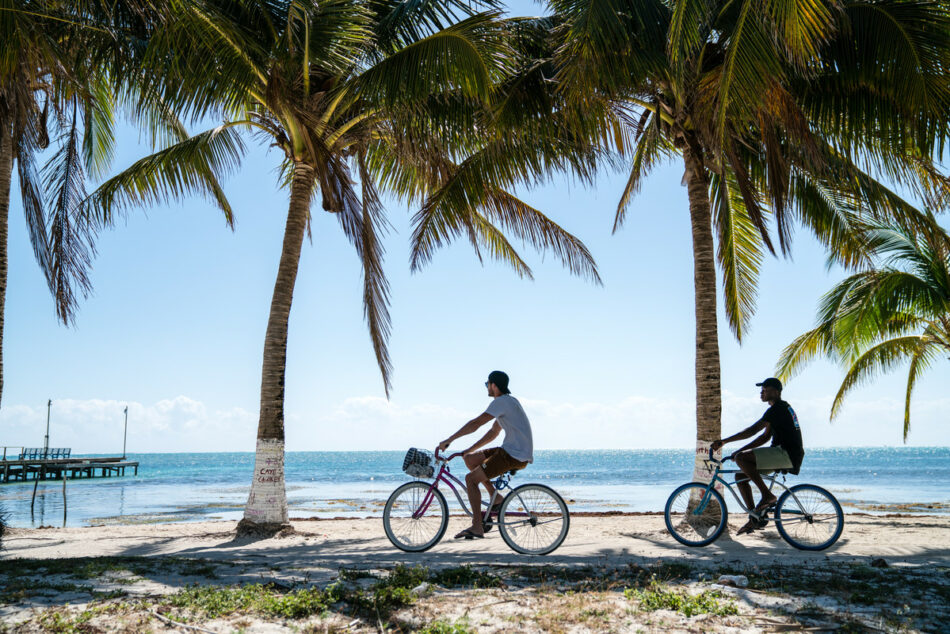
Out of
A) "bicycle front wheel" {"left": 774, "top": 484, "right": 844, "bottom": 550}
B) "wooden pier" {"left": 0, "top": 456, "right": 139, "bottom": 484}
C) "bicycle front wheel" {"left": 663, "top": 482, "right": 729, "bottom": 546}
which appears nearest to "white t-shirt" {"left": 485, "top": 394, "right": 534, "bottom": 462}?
"bicycle front wheel" {"left": 663, "top": 482, "right": 729, "bottom": 546}

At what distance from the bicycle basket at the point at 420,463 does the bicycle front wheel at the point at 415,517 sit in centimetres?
12

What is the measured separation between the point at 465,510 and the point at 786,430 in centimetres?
346

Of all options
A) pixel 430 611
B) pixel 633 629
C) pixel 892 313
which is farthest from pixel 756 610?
pixel 892 313

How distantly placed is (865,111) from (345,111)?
7.02 meters

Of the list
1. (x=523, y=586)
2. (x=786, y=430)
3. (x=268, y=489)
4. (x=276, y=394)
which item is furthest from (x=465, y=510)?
(x=276, y=394)

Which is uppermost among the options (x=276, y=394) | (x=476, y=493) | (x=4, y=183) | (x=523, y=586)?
(x=4, y=183)

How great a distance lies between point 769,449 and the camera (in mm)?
7141

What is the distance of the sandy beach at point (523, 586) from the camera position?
13.7 ft

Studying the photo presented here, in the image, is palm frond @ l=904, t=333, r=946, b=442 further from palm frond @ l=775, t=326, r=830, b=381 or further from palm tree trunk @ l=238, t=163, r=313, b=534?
palm tree trunk @ l=238, t=163, r=313, b=534

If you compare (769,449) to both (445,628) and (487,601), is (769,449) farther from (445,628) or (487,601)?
(445,628)

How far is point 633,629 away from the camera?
13.5 ft

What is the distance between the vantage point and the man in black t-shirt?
23.4 feet

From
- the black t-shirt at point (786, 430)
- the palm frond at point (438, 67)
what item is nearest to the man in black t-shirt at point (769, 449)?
the black t-shirt at point (786, 430)

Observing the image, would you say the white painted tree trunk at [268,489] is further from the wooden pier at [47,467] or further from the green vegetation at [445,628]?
the wooden pier at [47,467]
